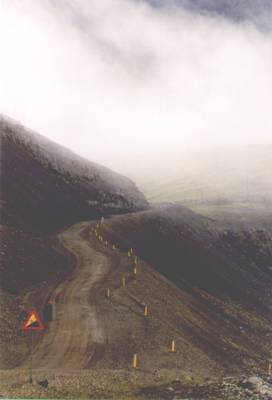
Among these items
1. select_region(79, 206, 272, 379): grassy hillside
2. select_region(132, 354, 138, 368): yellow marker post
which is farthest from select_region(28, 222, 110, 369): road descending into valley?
select_region(132, 354, 138, 368): yellow marker post

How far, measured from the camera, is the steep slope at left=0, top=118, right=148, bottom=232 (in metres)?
70.6

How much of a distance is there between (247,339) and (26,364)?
30684mm

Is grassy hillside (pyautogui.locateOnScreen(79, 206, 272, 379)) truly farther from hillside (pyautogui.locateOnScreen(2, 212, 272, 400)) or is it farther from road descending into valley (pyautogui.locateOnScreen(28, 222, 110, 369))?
road descending into valley (pyautogui.locateOnScreen(28, 222, 110, 369))

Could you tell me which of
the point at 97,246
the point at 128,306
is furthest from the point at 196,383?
the point at 97,246

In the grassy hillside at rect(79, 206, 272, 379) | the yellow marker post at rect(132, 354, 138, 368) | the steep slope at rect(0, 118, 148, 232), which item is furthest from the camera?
the steep slope at rect(0, 118, 148, 232)

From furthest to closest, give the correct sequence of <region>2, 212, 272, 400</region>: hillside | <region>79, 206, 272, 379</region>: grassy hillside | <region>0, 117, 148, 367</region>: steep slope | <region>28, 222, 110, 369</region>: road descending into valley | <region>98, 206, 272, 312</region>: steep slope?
<region>98, 206, 272, 312</region>: steep slope, <region>0, 117, 148, 367</region>: steep slope, <region>79, 206, 272, 379</region>: grassy hillside, <region>28, 222, 110, 369</region>: road descending into valley, <region>2, 212, 272, 400</region>: hillside

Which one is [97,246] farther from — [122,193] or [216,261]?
[122,193]

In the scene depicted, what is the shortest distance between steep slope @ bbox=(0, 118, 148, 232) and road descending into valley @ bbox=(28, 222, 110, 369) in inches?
667

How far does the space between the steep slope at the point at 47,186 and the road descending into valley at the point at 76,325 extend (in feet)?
55.6

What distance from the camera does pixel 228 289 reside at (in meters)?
73.1

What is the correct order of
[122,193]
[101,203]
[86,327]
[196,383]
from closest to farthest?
[196,383] → [86,327] → [101,203] → [122,193]

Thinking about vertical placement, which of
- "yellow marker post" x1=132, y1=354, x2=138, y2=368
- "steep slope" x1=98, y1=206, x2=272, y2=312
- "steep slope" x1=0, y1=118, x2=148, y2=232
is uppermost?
"steep slope" x1=0, y1=118, x2=148, y2=232

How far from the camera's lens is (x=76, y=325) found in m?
33.2

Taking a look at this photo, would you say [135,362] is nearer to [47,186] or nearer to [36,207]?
[36,207]
